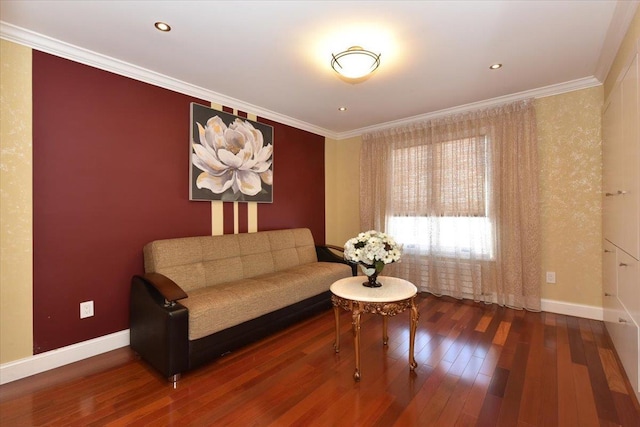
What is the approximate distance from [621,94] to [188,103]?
366 cm

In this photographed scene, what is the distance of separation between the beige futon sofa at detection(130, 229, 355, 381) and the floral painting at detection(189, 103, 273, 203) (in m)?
0.51

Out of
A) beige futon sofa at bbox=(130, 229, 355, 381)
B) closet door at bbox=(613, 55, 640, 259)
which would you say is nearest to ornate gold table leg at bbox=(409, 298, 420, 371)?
beige futon sofa at bbox=(130, 229, 355, 381)

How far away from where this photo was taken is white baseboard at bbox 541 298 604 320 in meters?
2.94

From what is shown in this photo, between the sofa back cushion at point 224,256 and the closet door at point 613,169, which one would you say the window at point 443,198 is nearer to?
the closet door at point 613,169

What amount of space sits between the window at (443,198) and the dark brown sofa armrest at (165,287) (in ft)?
9.83

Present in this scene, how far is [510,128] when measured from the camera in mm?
3316

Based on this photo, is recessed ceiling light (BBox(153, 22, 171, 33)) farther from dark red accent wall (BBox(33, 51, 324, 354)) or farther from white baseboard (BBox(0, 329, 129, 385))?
white baseboard (BBox(0, 329, 129, 385))

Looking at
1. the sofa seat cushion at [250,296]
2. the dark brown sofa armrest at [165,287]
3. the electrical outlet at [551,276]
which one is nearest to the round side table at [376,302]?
the sofa seat cushion at [250,296]

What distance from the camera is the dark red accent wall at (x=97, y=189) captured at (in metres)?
2.16

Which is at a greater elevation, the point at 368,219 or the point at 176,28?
the point at 176,28

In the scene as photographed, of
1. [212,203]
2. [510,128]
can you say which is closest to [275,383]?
[212,203]

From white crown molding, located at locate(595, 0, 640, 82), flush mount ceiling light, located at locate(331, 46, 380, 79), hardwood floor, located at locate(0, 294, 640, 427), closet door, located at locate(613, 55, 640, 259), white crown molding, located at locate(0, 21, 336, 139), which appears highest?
white crown molding, located at locate(595, 0, 640, 82)

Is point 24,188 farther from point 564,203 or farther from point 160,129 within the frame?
→ point 564,203

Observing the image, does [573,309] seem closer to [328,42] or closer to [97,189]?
[328,42]
